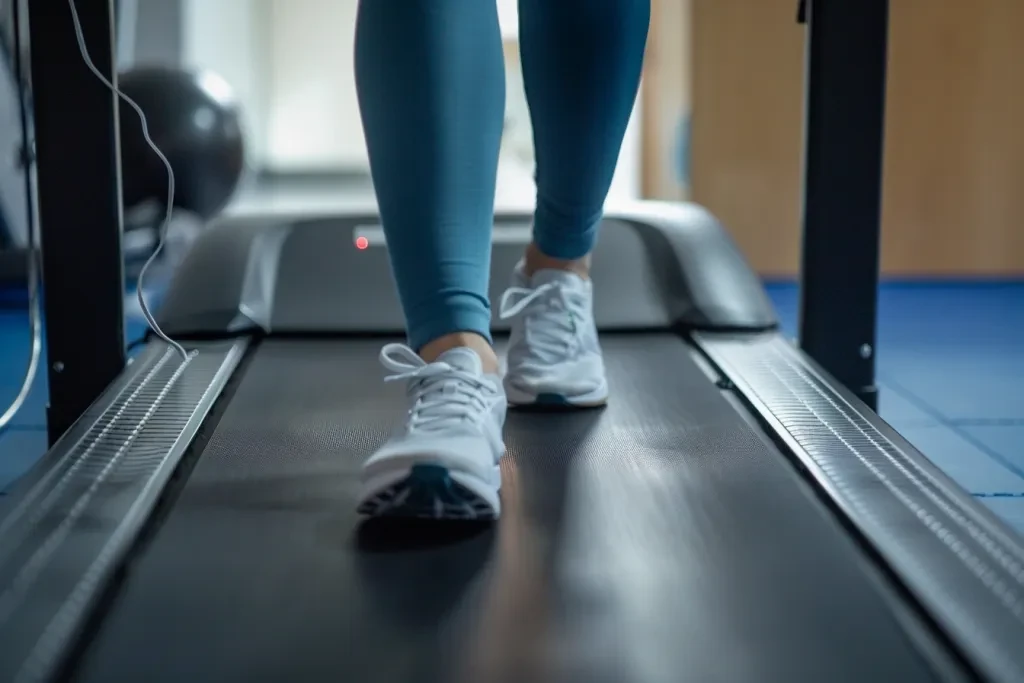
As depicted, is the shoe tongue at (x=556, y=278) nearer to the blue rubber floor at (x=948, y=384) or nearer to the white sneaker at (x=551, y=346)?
the white sneaker at (x=551, y=346)

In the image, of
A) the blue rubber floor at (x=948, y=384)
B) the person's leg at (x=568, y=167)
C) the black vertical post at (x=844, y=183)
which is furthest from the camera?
the black vertical post at (x=844, y=183)

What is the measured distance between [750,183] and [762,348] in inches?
78.1

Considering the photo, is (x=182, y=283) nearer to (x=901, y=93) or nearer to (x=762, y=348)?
(x=762, y=348)

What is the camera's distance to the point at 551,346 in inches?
47.1

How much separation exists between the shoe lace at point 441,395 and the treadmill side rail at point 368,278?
74 cm

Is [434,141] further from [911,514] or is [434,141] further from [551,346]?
[911,514]

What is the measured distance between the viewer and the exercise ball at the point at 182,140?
2.88 metres

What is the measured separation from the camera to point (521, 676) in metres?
0.63

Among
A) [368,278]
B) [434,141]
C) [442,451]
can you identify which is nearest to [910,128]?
[368,278]

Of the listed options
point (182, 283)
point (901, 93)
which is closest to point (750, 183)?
point (901, 93)

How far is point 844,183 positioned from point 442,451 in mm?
941

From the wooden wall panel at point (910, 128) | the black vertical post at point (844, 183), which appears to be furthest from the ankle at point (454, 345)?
the wooden wall panel at point (910, 128)

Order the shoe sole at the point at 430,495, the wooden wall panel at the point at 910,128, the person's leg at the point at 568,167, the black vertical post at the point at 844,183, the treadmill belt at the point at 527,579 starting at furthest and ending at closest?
the wooden wall panel at the point at 910,128 < the black vertical post at the point at 844,183 < the person's leg at the point at 568,167 < the shoe sole at the point at 430,495 < the treadmill belt at the point at 527,579

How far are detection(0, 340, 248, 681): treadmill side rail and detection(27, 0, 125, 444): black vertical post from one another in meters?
0.11
